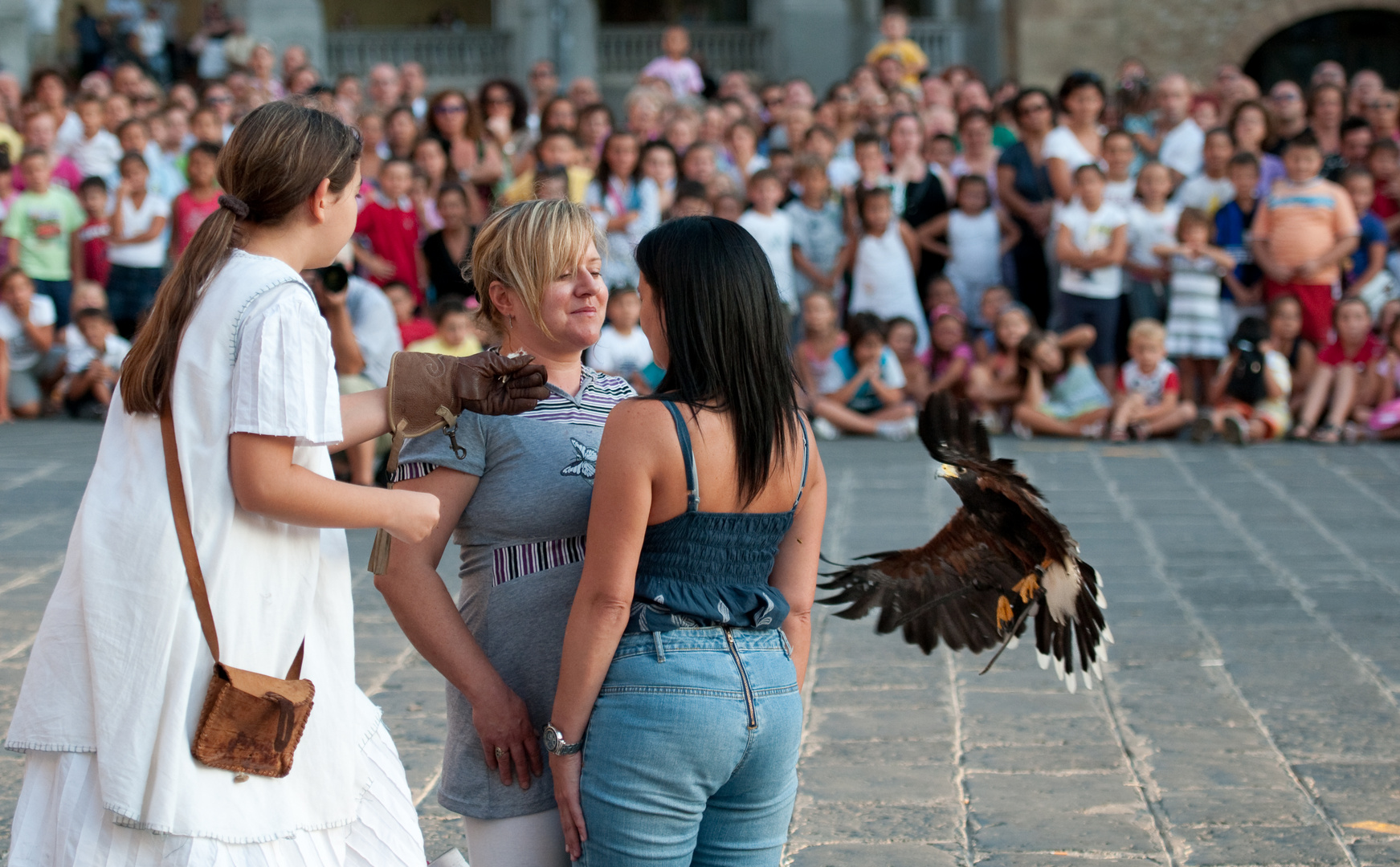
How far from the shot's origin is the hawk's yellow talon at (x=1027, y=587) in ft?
8.74

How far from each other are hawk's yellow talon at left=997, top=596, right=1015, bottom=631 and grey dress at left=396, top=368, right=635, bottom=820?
3.39ft

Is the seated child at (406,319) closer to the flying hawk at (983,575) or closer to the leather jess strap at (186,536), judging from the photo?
the flying hawk at (983,575)

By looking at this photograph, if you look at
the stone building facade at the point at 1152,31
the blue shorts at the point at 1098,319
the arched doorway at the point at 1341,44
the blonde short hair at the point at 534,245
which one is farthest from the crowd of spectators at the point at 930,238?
the arched doorway at the point at 1341,44

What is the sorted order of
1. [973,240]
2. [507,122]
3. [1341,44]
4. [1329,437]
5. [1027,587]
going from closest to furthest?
[1027,587] → [1329,437] → [973,240] → [507,122] → [1341,44]

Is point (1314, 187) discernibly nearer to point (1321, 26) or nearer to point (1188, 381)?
point (1188, 381)

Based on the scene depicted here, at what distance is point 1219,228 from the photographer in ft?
31.4

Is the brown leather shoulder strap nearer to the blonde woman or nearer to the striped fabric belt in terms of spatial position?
the blonde woman

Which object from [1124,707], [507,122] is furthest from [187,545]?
[507,122]

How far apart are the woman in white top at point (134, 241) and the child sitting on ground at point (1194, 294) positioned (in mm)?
6951

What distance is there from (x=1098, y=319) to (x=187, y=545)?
8.24 meters

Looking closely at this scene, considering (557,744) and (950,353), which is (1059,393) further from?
(557,744)

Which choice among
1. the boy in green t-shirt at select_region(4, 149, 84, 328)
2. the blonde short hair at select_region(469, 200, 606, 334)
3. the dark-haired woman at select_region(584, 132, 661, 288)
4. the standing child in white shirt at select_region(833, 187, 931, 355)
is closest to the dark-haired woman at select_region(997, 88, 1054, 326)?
the standing child in white shirt at select_region(833, 187, 931, 355)

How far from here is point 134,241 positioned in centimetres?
989

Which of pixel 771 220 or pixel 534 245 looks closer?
pixel 534 245
